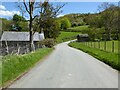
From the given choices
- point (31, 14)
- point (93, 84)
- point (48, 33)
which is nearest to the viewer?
point (93, 84)

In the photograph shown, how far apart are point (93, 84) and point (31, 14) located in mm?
30547

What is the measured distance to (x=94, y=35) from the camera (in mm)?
102562

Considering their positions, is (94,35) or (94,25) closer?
(94,35)

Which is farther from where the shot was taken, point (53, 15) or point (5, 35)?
point (5, 35)

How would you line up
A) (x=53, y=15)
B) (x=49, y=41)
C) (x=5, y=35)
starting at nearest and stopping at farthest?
(x=53, y=15), (x=49, y=41), (x=5, y=35)

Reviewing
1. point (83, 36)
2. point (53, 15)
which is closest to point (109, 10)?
point (83, 36)

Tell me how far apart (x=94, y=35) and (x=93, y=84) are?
299ft

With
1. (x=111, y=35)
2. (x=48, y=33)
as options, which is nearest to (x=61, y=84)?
(x=48, y=33)

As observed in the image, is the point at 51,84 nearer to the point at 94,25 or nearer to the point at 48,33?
the point at 48,33

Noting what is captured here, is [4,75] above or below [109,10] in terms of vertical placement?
below

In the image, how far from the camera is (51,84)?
1248 cm

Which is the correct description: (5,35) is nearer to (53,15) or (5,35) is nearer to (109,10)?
(109,10)

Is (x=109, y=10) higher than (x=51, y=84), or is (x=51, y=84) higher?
(x=109, y=10)

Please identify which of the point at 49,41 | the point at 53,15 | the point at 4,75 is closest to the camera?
the point at 4,75
